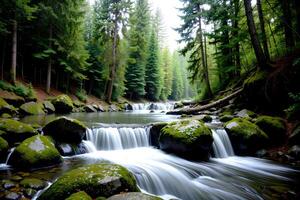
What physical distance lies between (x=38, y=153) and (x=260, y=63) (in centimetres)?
1022

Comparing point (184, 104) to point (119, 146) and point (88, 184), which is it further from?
point (88, 184)

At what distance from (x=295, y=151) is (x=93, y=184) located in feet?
21.6

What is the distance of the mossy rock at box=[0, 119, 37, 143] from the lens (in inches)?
266

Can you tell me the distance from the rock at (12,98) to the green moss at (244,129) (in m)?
12.3

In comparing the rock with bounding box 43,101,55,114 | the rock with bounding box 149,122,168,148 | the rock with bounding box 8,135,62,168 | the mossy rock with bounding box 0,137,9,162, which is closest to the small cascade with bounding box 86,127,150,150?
the rock with bounding box 149,122,168,148

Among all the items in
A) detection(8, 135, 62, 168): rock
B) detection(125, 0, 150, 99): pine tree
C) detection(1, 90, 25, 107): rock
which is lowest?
detection(8, 135, 62, 168): rock

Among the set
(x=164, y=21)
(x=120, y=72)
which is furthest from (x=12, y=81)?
(x=164, y=21)

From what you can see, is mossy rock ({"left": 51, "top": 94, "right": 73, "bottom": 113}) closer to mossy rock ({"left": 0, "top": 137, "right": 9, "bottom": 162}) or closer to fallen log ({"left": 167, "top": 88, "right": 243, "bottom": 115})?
fallen log ({"left": 167, "top": 88, "right": 243, "bottom": 115})

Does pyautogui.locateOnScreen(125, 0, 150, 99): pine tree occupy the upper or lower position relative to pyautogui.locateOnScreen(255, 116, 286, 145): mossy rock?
upper

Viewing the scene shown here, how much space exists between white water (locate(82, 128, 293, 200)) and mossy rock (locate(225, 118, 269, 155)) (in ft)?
0.95

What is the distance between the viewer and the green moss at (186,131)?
23.8 ft

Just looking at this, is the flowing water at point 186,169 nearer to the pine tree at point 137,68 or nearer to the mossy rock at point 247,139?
the mossy rock at point 247,139

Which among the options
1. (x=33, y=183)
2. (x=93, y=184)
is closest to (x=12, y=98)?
(x=33, y=183)

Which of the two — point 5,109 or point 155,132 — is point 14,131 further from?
point 5,109
